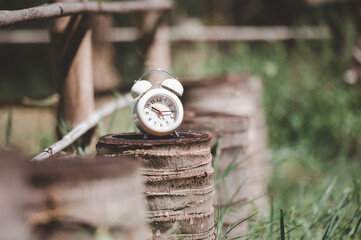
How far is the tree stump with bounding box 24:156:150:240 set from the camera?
3.11 ft

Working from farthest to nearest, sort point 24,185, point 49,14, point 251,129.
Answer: point 251,129, point 49,14, point 24,185

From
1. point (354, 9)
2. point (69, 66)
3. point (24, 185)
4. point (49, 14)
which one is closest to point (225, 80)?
point (69, 66)

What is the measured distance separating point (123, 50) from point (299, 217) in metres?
5.52

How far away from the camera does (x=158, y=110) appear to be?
1.69 meters

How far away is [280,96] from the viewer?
16.4 feet

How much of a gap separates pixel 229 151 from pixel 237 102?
795 millimetres

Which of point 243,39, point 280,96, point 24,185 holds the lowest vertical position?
point 24,185

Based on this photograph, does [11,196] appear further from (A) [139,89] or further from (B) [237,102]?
(B) [237,102]

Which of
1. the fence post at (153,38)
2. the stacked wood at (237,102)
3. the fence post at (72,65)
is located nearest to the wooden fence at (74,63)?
the fence post at (72,65)

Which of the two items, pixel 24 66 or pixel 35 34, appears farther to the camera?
pixel 24 66

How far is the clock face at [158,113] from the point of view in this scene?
1645 mm

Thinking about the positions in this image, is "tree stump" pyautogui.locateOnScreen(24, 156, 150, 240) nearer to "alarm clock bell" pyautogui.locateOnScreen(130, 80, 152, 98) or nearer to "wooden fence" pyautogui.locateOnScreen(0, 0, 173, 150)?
"alarm clock bell" pyautogui.locateOnScreen(130, 80, 152, 98)

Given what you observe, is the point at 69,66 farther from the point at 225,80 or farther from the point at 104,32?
the point at 104,32

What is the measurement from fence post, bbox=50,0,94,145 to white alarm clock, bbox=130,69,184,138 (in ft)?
2.78
